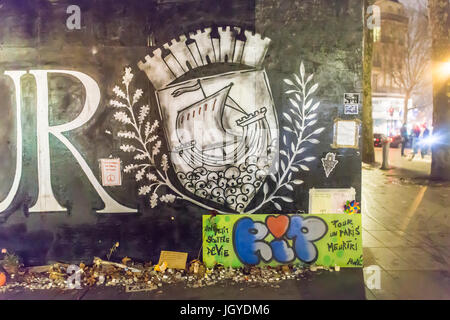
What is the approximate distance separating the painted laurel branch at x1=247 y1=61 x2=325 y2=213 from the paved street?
126 cm

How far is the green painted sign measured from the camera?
203 inches

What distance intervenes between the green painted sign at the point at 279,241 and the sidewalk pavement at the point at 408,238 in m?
0.58

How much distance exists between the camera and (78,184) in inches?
205

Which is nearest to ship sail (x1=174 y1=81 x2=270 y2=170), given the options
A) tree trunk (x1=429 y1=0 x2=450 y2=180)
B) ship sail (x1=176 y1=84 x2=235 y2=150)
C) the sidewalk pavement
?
ship sail (x1=176 y1=84 x2=235 y2=150)

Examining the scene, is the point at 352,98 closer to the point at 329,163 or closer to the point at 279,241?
the point at 329,163

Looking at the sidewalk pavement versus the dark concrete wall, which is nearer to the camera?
the sidewalk pavement

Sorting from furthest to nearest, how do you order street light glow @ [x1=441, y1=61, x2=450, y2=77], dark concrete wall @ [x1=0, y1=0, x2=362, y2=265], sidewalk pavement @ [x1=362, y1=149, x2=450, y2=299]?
street light glow @ [x1=441, y1=61, x2=450, y2=77]
dark concrete wall @ [x1=0, y1=0, x2=362, y2=265]
sidewalk pavement @ [x1=362, y1=149, x2=450, y2=299]

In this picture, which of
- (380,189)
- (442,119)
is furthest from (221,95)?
(442,119)

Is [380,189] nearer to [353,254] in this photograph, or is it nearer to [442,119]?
[442,119]

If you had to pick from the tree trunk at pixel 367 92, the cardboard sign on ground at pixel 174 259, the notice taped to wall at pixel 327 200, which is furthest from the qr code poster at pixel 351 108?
the tree trunk at pixel 367 92

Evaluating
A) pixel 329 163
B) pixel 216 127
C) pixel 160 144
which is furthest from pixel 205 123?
pixel 329 163

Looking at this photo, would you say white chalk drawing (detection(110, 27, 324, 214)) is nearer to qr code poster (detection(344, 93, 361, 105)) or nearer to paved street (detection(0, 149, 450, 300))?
qr code poster (detection(344, 93, 361, 105))

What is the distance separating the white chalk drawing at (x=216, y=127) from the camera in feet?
16.8

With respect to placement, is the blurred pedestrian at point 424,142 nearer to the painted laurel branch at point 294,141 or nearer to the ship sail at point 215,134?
the painted laurel branch at point 294,141
